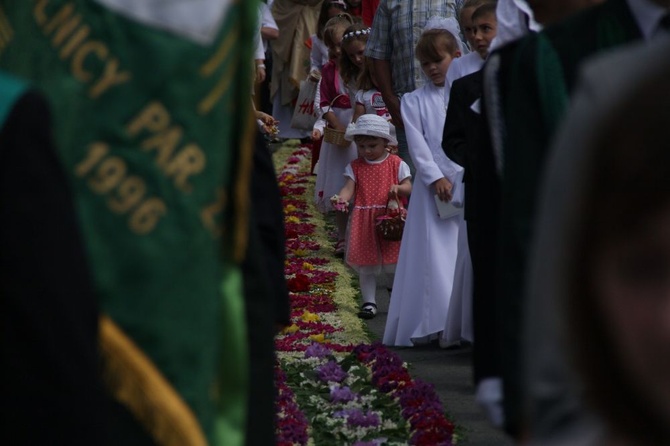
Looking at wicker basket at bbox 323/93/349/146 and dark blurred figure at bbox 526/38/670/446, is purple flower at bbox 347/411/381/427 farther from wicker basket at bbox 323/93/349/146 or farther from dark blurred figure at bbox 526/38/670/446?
wicker basket at bbox 323/93/349/146

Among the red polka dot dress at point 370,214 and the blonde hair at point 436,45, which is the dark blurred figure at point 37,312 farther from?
the red polka dot dress at point 370,214

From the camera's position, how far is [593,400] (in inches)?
52.3

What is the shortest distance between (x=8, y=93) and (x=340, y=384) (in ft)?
18.3

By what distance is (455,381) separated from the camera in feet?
25.0

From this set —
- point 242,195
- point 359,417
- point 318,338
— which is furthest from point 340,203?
point 242,195

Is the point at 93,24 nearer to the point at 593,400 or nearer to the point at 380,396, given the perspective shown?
the point at 593,400

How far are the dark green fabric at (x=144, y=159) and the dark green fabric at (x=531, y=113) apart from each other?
71 cm

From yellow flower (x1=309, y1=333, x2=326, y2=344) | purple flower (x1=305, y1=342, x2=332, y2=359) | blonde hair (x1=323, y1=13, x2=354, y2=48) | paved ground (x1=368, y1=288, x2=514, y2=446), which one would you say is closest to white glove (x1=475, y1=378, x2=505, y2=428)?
paved ground (x1=368, y1=288, x2=514, y2=446)

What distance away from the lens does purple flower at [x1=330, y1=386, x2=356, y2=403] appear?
7.24m

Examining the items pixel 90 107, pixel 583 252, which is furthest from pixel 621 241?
pixel 90 107

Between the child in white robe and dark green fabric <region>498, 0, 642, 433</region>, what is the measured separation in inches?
208

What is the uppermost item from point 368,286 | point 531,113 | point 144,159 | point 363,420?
point 531,113

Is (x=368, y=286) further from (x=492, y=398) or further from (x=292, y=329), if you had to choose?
(x=492, y=398)

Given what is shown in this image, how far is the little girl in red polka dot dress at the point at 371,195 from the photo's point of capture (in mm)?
9484
